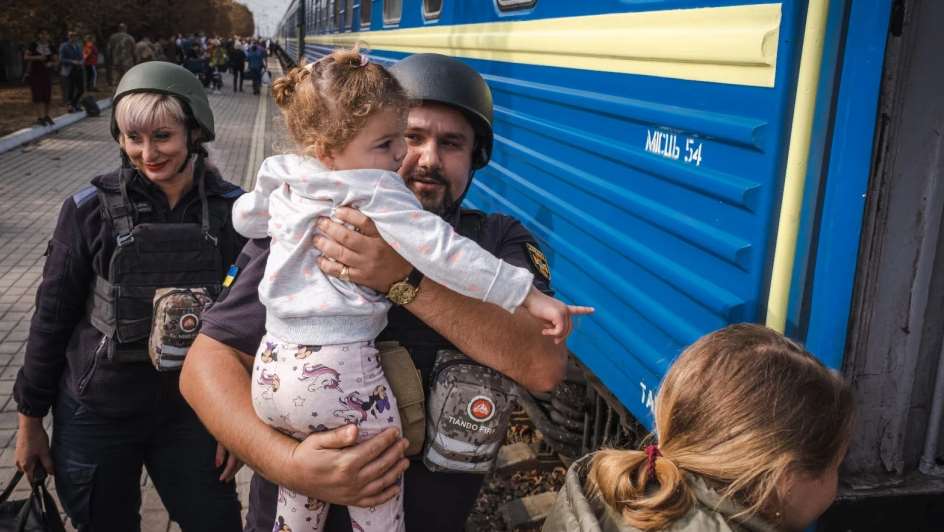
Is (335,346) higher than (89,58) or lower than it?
lower

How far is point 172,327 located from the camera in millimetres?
2326

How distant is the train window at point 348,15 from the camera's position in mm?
9625

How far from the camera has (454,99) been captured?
8.14 feet

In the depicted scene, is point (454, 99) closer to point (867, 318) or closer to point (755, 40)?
point (755, 40)

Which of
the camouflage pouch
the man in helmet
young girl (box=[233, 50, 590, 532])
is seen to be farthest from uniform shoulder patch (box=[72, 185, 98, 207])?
young girl (box=[233, 50, 590, 532])

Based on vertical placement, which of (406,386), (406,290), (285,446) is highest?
(406,290)

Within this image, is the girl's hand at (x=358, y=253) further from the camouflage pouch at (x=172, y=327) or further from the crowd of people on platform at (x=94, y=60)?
the crowd of people on platform at (x=94, y=60)

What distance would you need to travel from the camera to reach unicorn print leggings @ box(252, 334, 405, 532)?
5.74 feet

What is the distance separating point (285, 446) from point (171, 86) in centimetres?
129

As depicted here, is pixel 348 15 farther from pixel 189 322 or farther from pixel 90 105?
pixel 90 105

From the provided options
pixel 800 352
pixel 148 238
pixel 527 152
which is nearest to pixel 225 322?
pixel 148 238

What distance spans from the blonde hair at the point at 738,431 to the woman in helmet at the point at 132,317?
4.58 ft

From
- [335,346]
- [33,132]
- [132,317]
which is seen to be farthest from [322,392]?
[33,132]

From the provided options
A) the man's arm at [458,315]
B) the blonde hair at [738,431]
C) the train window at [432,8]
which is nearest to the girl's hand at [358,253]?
the man's arm at [458,315]
